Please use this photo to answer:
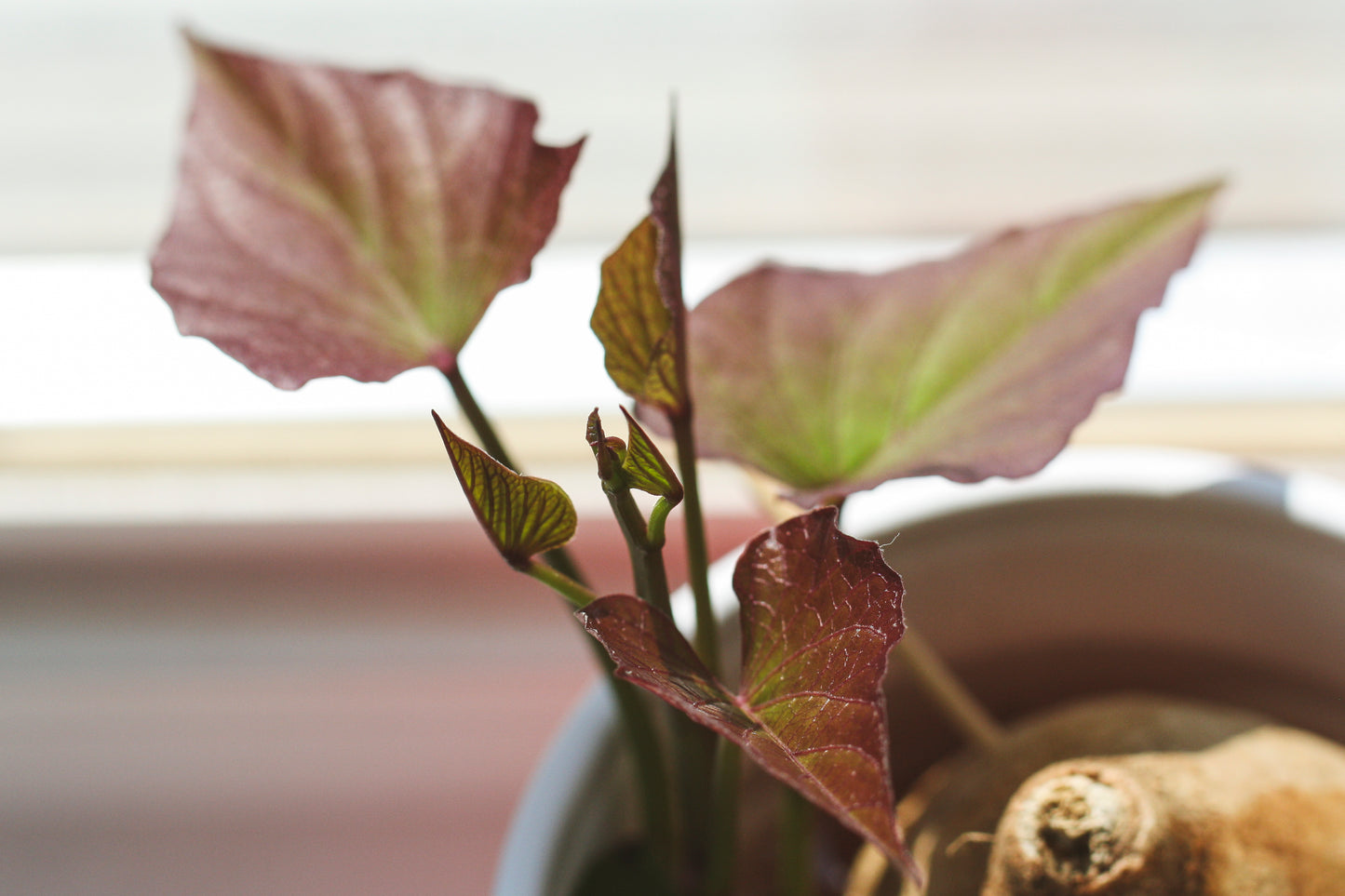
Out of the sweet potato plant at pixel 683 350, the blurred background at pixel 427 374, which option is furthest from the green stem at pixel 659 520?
the blurred background at pixel 427 374

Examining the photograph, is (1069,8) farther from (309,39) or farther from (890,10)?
(309,39)

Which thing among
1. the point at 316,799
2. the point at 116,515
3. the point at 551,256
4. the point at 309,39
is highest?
the point at 309,39

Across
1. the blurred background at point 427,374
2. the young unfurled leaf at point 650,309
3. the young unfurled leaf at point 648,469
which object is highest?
the young unfurled leaf at point 650,309

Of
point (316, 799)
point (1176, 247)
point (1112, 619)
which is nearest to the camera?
point (1176, 247)

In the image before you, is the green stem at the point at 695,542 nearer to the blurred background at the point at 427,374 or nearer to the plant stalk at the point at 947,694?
the plant stalk at the point at 947,694

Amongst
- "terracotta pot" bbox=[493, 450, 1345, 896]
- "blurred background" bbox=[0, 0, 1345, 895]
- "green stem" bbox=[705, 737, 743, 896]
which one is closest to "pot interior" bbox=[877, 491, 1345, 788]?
"terracotta pot" bbox=[493, 450, 1345, 896]

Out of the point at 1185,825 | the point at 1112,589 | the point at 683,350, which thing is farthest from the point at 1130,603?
the point at 683,350

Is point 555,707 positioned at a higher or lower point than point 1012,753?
lower

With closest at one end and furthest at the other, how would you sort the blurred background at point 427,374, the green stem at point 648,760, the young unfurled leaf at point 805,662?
the young unfurled leaf at point 805,662 → the green stem at point 648,760 → the blurred background at point 427,374

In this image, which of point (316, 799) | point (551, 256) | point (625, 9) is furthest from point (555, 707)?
point (625, 9)
